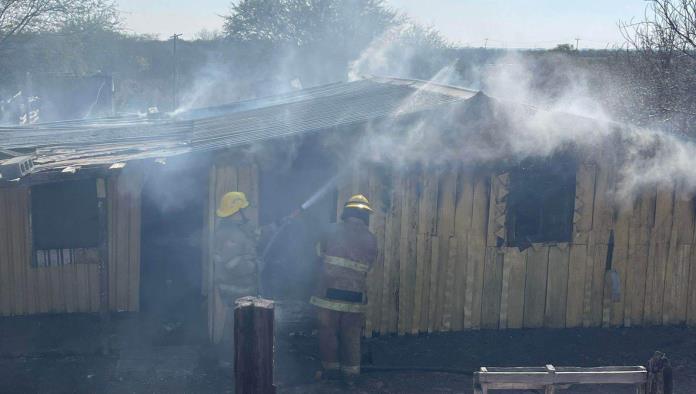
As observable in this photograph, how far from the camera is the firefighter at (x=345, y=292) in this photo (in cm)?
811

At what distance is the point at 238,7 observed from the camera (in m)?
44.6

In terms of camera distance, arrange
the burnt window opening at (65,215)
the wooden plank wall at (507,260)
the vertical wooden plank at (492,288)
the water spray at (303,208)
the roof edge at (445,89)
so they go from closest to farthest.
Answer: the water spray at (303,208)
the wooden plank wall at (507,260)
the vertical wooden plank at (492,288)
the burnt window opening at (65,215)
the roof edge at (445,89)

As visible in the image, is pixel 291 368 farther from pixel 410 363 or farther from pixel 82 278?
pixel 82 278

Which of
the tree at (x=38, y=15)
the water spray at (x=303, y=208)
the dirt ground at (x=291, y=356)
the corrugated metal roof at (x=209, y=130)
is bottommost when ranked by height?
the dirt ground at (x=291, y=356)

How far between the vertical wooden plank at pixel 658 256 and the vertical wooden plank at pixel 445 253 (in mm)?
2783

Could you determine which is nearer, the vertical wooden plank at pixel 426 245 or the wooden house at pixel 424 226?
the wooden house at pixel 424 226

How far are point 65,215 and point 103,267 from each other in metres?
1.23

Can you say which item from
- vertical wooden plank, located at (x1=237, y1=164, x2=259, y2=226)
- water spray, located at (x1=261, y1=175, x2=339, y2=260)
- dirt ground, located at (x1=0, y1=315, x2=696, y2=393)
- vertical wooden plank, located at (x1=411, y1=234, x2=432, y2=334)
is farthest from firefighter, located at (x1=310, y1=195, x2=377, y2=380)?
vertical wooden plank, located at (x1=237, y1=164, x2=259, y2=226)

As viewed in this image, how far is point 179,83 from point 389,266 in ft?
111

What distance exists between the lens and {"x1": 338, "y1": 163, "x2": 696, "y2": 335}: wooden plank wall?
356 inches

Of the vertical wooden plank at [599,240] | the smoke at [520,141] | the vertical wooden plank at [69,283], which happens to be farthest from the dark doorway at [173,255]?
the vertical wooden plank at [599,240]

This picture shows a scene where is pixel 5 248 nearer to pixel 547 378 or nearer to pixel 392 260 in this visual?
pixel 392 260

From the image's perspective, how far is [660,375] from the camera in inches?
211

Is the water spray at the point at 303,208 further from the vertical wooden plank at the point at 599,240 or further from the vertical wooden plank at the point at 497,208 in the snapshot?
the vertical wooden plank at the point at 599,240
